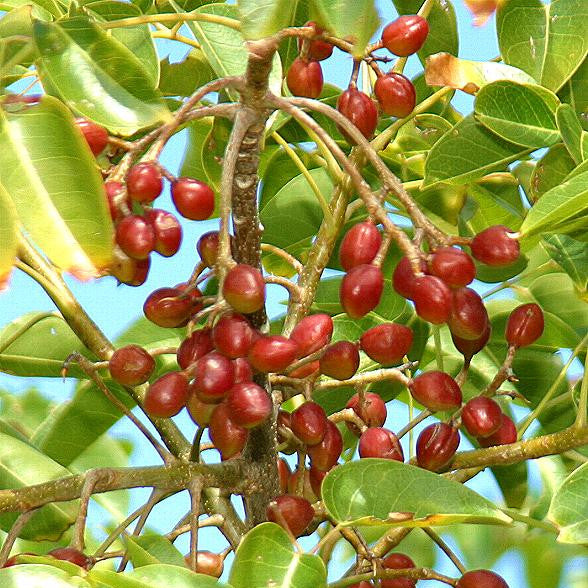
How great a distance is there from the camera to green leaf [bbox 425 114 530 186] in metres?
1.13

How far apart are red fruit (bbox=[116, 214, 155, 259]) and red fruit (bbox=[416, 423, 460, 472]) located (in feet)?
1.19

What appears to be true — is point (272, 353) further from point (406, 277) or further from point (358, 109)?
point (358, 109)

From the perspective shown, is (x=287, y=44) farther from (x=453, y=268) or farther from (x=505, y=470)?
(x=505, y=470)

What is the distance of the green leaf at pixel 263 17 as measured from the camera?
27.6 inches

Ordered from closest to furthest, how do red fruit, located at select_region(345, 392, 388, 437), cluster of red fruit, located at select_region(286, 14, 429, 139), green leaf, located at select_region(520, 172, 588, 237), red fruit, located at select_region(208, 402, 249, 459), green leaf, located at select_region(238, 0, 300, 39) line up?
green leaf, located at select_region(238, 0, 300, 39)
green leaf, located at select_region(520, 172, 588, 237)
red fruit, located at select_region(208, 402, 249, 459)
cluster of red fruit, located at select_region(286, 14, 429, 139)
red fruit, located at select_region(345, 392, 388, 437)

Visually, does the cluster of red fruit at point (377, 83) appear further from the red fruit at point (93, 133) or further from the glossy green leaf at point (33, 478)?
the glossy green leaf at point (33, 478)

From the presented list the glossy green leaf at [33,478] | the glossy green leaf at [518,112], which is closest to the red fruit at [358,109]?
the glossy green leaf at [518,112]

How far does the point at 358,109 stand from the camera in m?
1.10

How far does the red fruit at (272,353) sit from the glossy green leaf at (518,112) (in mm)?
316

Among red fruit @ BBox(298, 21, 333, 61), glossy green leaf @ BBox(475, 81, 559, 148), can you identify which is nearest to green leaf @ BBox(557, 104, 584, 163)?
glossy green leaf @ BBox(475, 81, 559, 148)

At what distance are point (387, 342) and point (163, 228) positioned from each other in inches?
9.5

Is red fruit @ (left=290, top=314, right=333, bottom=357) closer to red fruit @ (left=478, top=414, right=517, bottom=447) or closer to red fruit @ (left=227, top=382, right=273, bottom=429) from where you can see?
red fruit @ (left=227, top=382, right=273, bottom=429)

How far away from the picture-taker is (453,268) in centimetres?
96

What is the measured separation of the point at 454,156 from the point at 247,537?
452 millimetres
